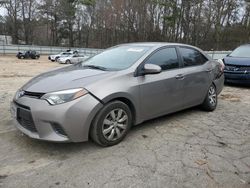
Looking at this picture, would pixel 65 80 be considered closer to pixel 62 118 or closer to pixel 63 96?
→ pixel 63 96

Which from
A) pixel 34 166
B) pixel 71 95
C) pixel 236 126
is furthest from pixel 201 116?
pixel 34 166

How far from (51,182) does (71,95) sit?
3.36 ft

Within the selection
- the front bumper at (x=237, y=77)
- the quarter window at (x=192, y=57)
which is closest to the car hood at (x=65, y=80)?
the quarter window at (x=192, y=57)

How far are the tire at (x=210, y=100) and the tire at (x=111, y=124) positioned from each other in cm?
215

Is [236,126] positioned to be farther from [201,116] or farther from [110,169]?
[110,169]

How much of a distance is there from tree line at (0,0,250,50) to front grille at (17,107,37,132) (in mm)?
36074

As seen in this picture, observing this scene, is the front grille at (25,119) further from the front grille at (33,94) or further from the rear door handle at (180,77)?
the rear door handle at (180,77)

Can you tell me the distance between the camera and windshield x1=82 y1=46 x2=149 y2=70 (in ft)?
13.4

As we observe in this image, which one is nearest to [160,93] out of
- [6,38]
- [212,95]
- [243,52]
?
[212,95]

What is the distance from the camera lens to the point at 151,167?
3150mm

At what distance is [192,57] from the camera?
5125 mm

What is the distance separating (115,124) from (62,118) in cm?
77

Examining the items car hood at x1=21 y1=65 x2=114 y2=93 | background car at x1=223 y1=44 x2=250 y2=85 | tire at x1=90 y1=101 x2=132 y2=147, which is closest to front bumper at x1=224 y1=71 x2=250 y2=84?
background car at x1=223 y1=44 x2=250 y2=85

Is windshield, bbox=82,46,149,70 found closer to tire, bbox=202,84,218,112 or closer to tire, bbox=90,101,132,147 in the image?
tire, bbox=90,101,132,147
